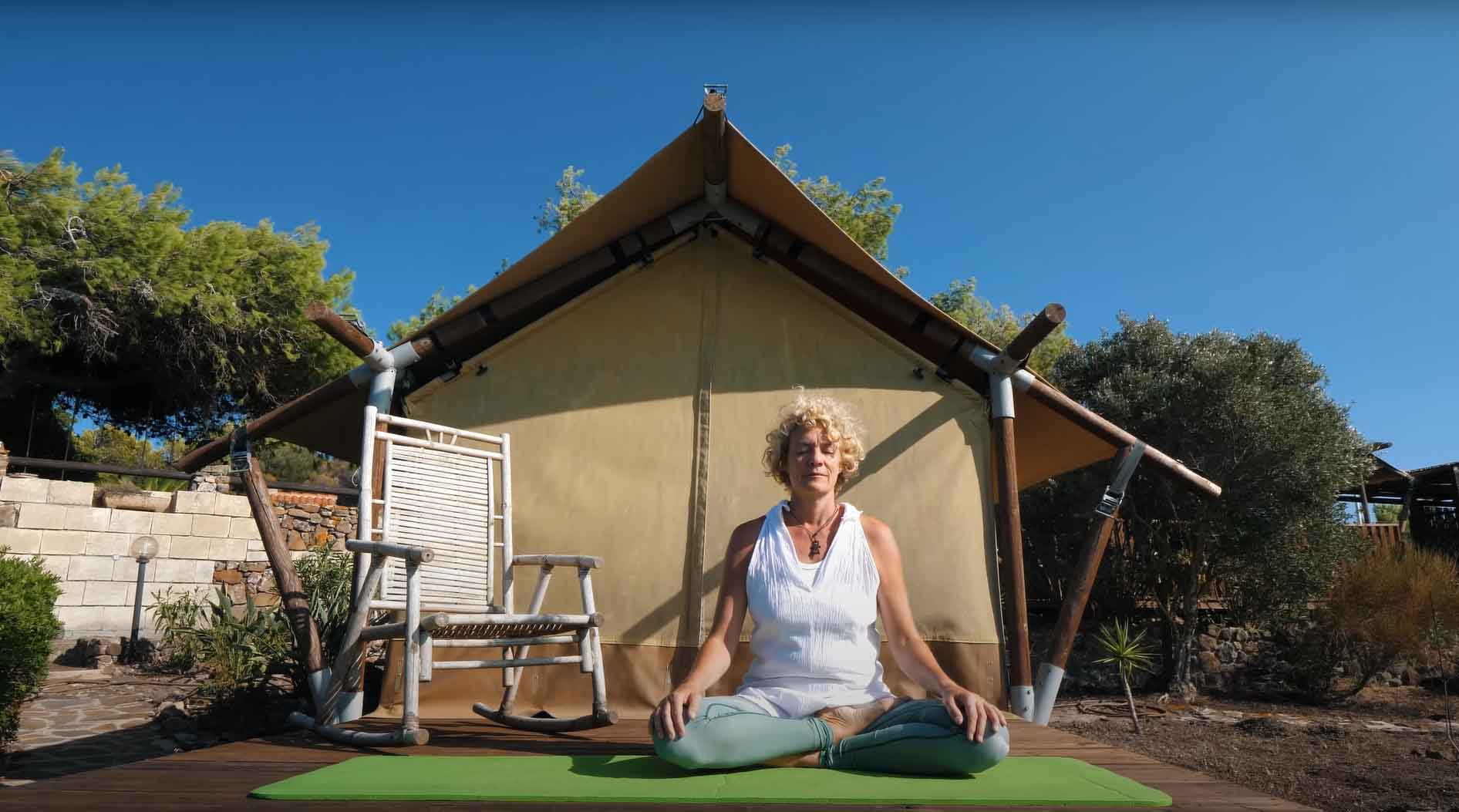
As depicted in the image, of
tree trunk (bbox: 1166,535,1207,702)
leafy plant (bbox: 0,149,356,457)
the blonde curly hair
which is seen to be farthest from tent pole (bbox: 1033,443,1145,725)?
leafy plant (bbox: 0,149,356,457)

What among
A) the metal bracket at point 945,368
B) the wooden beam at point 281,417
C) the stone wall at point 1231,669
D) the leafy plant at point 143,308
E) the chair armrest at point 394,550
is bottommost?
the stone wall at point 1231,669

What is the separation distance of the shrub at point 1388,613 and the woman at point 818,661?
9.10 meters

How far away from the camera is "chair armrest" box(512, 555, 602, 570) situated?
3359 mm

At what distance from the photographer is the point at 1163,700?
8.67 m

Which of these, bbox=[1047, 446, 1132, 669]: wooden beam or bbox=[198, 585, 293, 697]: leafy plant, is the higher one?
bbox=[1047, 446, 1132, 669]: wooden beam

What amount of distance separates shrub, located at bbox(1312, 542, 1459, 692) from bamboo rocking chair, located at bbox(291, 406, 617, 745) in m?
8.97

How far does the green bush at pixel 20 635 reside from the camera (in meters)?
4.28

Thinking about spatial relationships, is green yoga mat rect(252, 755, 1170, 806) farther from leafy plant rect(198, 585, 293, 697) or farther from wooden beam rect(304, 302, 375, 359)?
leafy plant rect(198, 585, 293, 697)

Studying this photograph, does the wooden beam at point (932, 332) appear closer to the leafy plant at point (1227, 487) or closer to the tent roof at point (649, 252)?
the tent roof at point (649, 252)

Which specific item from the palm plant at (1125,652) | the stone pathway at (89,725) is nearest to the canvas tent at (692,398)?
the stone pathway at (89,725)

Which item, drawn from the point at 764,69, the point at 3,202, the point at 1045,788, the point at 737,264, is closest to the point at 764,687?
the point at 1045,788

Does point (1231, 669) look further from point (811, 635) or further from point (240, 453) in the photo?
point (240, 453)

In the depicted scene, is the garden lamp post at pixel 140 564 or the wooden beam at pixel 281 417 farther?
the garden lamp post at pixel 140 564

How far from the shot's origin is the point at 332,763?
2.37 m
